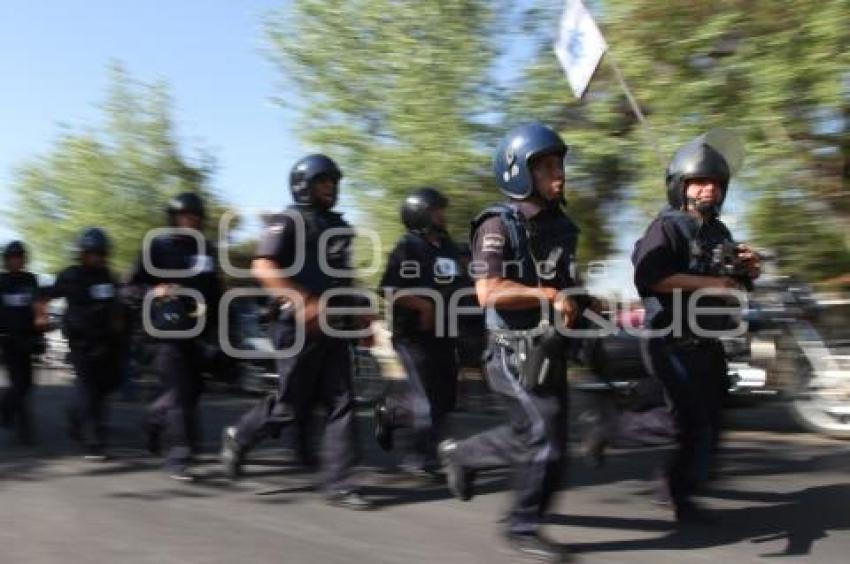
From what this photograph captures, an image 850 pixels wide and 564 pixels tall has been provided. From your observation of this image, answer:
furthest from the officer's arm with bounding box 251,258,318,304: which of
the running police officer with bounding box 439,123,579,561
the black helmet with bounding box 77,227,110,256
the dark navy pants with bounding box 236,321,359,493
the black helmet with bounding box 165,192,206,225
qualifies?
the black helmet with bounding box 77,227,110,256

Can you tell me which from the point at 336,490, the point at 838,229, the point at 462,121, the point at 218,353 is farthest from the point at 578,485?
the point at 462,121

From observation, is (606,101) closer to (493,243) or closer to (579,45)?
(579,45)

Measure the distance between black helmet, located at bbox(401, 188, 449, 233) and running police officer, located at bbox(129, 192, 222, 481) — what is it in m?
1.28

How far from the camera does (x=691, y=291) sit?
4.40 meters

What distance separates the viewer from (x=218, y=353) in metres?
6.28

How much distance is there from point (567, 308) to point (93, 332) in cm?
384

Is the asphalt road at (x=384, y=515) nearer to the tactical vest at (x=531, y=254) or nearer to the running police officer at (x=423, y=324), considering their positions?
the running police officer at (x=423, y=324)

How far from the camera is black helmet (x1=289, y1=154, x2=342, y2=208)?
5172 mm

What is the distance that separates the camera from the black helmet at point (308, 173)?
5.17m

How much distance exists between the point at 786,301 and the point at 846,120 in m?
1.70

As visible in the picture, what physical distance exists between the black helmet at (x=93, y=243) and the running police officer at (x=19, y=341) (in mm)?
894

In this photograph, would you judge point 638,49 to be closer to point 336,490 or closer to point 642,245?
point 642,245

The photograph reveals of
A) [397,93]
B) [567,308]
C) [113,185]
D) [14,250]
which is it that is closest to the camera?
[567,308]

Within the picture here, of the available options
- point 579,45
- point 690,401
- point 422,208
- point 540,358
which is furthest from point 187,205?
point 579,45
